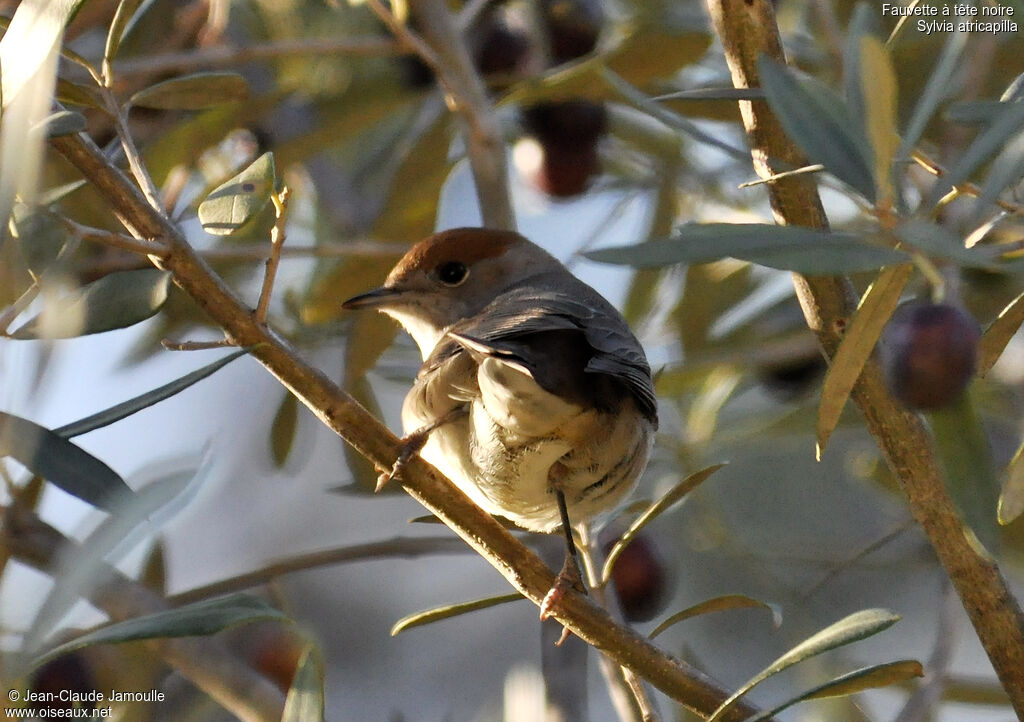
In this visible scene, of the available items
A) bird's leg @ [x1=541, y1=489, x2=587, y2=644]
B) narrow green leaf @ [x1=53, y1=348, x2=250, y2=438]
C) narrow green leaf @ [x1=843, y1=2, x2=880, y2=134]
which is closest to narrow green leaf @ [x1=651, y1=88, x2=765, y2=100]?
narrow green leaf @ [x1=843, y1=2, x2=880, y2=134]

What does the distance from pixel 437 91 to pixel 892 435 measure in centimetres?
284

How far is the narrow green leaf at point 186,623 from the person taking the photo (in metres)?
1.90

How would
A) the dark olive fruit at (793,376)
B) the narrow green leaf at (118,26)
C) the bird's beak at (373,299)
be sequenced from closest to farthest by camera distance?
1. the narrow green leaf at (118,26)
2. the bird's beak at (373,299)
3. the dark olive fruit at (793,376)

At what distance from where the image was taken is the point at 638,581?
386 cm

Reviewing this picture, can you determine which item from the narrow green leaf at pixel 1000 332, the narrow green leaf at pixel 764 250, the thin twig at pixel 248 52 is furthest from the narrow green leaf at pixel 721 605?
the thin twig at pixel 248 52

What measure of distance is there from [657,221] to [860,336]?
9.13 feet

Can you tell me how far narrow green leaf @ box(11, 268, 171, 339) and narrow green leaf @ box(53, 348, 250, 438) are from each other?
6.1 inches

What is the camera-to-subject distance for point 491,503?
3277 mm

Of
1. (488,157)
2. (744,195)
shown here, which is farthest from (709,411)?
(488,157)

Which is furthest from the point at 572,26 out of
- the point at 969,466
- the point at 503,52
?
the point at 969,466

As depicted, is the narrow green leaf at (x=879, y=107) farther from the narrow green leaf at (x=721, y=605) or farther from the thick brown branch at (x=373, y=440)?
the narrow green leaf at (x=721, y=605)

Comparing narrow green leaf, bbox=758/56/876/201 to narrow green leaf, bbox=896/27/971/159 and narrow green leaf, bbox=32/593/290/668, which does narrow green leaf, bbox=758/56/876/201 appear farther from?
narrow green leaf, bbox=32/593/290/668

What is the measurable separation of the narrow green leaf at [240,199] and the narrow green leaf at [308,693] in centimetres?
83

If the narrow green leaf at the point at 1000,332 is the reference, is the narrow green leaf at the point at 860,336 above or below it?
below
